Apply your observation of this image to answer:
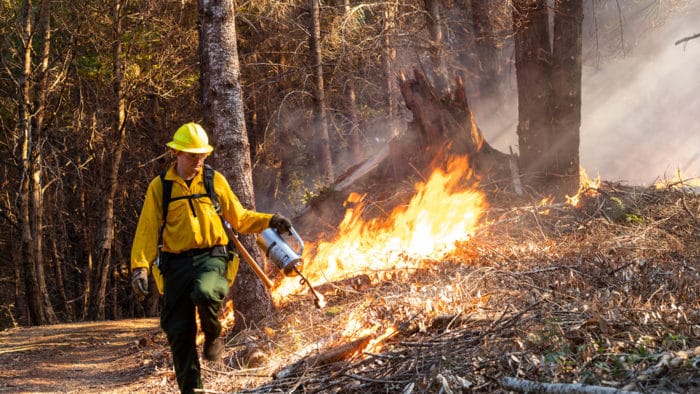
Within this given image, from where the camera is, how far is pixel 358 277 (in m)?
8.88

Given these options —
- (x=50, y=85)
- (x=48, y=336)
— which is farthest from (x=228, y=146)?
(x=50, y=85)

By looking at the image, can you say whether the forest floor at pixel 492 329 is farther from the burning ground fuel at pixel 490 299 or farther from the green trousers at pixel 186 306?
the green trousers at pixel 186 306

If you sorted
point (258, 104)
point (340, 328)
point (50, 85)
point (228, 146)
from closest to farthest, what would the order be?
point (340, 328) → point (228, 146) → point (50, 85) → point (258, 104)

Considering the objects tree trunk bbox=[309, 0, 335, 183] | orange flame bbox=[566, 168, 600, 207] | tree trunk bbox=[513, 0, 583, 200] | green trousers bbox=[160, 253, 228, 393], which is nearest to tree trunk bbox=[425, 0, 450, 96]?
tree trunk bbox=[309, 0, 335, 183]

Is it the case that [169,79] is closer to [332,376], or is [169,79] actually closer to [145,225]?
[145,225]

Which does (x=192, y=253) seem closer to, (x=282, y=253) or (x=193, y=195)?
(x=193, y=195)

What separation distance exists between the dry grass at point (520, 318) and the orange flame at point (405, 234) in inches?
19.1

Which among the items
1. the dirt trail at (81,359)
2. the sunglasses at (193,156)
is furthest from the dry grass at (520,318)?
the sunglasses at (193,156)

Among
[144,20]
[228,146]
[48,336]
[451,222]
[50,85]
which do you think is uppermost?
[144,20]

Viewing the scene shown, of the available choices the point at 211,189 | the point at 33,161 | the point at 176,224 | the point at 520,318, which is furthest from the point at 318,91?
the point at 520,318

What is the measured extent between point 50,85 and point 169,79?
264cm

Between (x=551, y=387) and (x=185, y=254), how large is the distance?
120 inches

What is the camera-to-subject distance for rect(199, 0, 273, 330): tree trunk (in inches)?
320

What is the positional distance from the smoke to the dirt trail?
14.4m
